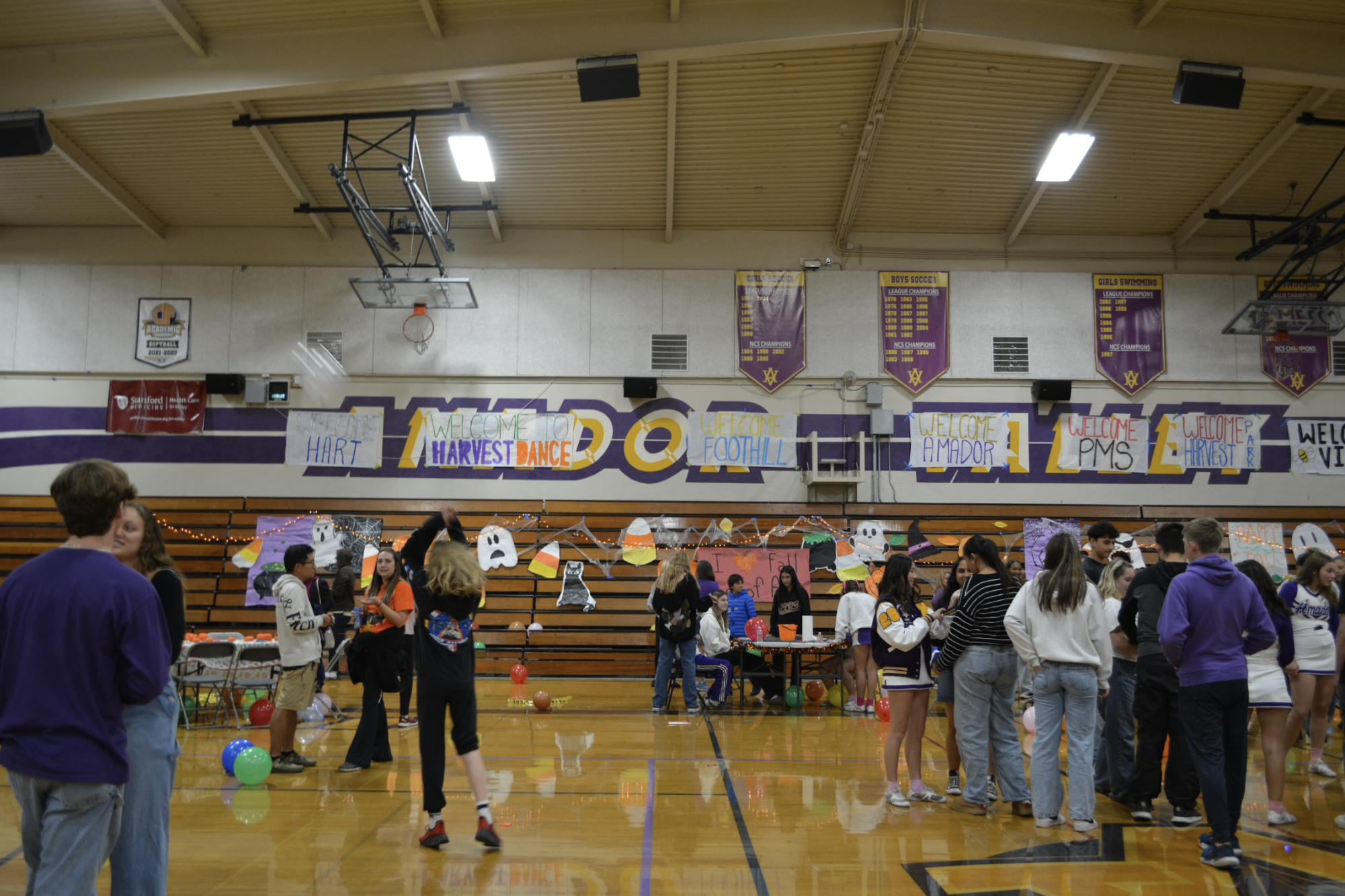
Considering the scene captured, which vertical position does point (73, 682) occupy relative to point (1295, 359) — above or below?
below

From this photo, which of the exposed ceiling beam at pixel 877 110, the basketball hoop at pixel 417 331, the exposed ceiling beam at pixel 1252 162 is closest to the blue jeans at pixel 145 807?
the exposed ceiling beam at pixel 877 110

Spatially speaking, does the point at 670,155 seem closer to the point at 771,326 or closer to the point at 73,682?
the point at 771,326

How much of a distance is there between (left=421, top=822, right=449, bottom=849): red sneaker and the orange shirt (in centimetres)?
193

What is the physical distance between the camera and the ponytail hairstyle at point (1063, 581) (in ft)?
14.8

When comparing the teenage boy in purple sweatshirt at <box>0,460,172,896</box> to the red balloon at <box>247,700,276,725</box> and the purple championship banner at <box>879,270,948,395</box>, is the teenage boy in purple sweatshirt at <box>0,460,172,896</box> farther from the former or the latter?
the purple championship banner at <box>879,270,948,395</box>

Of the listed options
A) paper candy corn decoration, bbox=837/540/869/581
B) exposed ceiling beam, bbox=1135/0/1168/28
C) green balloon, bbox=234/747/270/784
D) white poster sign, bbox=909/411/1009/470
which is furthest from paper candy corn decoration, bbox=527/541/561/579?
exposed ceiling beam, bbox=1135/0/1168/28

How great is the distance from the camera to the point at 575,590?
479 inches

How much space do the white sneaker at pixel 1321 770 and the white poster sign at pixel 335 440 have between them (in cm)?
1108

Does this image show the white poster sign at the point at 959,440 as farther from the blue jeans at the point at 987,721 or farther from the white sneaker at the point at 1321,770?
the blue jeans at the point at 987,721

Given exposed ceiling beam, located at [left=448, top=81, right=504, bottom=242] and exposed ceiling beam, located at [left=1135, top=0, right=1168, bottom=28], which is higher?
exposed ceiling beam, located at [left=1135, top=0, right=1168, bottom=28]

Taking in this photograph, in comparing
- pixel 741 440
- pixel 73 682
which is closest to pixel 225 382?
pixel 741 440

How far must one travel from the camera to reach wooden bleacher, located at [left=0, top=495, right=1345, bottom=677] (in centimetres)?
1199

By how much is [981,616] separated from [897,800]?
1176mm

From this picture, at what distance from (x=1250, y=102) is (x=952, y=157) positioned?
3467 millimetres
